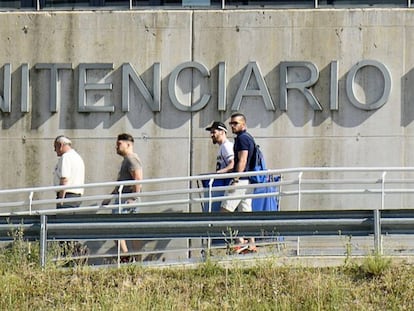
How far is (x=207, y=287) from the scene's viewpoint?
12141mm

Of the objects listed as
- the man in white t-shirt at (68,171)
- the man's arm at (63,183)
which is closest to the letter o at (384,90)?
the man in white t-shirt at (68,171)

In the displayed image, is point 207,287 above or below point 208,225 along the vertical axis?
below

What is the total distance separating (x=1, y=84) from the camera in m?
18.2

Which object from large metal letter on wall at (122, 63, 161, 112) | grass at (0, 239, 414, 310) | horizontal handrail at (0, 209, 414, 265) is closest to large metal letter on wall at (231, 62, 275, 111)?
large metal letter on wall at (122, 63, 161, 112)

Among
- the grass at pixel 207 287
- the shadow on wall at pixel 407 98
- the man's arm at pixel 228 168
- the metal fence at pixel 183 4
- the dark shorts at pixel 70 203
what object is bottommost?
the grass at pixel 207 287

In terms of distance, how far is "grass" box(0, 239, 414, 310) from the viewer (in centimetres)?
1157

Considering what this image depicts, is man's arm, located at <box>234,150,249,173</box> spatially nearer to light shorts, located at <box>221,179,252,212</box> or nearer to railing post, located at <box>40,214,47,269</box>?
light shorts, located at <box>221,179,252,212</box>

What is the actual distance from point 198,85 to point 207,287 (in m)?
6.26

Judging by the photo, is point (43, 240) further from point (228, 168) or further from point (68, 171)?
point (228, 168)

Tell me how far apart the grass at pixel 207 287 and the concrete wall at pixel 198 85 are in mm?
5320

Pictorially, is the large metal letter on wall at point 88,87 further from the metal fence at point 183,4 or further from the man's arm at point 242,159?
the man's arm at point 242,159

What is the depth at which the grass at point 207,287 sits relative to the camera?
11570 millimetres

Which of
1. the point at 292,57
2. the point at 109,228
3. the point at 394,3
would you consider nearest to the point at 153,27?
the point at 292,57

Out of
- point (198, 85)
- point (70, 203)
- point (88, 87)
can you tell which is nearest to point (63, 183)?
point (70, 203)
